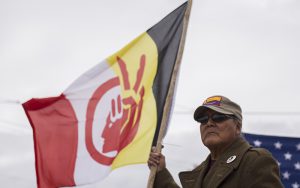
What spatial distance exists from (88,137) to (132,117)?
68 centimetres

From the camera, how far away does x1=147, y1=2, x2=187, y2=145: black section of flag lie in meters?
6.89

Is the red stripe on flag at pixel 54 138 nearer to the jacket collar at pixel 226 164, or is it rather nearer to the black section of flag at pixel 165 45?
the black section of flag at pixel 165 45

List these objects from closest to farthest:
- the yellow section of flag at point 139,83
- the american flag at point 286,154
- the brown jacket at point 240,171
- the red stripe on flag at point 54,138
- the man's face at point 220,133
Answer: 1. the brown jacket at point 240,171
2. the man's face at point 220,133
3. the yellow section of flag at point 139,83
4. the red stripe on flag at point 54,138
5. the american flag at point 286,154

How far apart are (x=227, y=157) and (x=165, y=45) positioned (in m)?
3.03

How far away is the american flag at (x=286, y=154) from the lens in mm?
11625

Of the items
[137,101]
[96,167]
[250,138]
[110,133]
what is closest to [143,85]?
[137,101]

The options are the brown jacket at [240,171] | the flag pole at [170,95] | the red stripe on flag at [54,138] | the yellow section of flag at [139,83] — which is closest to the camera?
the brown jacket at [240,171]

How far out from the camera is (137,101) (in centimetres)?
710

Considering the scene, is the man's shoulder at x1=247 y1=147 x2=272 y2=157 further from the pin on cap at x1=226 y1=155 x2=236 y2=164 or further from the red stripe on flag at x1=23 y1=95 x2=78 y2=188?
the red stripe on flag at x1=23 y1=95 x2=78 y2=188

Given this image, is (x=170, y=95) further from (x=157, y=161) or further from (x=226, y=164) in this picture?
(x=226, y=164)

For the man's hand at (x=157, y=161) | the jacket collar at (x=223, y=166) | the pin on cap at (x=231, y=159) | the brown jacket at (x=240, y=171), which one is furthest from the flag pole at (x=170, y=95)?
the pin on cap at (x=231, y=159)

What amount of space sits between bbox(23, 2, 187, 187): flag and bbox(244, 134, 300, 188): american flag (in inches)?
212

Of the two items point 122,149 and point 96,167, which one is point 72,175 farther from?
point 122,149

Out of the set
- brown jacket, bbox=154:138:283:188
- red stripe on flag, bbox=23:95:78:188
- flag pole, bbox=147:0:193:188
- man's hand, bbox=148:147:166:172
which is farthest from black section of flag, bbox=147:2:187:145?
brown jacket, bbox=154:138:283:188
